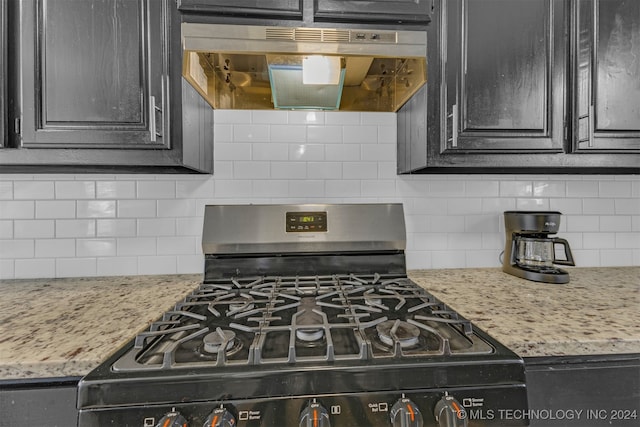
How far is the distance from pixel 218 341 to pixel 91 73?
98 centimetres

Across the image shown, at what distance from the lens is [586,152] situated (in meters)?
1.18

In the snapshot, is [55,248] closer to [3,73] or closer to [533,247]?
[3,73]

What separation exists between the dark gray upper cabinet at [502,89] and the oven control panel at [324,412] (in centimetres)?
78

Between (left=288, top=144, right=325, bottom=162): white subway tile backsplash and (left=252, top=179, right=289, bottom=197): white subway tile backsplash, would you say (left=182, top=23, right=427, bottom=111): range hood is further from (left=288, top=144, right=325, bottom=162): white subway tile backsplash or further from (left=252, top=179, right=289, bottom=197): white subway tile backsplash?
(left=252, top=179, right=289, bottom=197): white subway tile backsplash

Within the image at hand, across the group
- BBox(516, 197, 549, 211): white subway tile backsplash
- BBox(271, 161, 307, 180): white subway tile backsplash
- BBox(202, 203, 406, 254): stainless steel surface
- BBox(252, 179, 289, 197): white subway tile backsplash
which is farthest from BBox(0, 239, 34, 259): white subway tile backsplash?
BBox(516, 197, 549, 211): white subway tile backsplash

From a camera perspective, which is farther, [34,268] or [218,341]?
[34,268]

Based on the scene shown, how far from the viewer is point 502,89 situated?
114 cm

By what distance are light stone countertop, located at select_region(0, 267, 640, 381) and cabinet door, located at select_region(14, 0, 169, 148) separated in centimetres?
54

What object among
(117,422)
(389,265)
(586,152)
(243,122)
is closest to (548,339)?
(389,265)

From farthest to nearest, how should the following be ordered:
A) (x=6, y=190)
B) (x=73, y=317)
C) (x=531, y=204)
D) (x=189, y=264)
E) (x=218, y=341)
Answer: (x=531, y=204)
(x=189, y=264)
(x=6, y=190)
(x=73, y=317)
(x=218, y=341)

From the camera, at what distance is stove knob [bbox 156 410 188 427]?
61 centimetres

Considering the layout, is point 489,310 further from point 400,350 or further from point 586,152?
point 586,152

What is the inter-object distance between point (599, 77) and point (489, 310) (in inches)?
39.1

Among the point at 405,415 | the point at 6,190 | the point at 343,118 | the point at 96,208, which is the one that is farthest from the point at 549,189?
the point at 6,190
